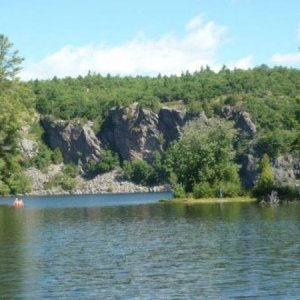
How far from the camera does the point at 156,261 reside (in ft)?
125

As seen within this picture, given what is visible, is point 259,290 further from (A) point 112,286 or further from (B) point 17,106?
(B) point 17,106

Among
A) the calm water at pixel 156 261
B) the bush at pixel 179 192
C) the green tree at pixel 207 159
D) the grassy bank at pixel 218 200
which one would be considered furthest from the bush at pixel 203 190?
the calm water at pixel 156 261

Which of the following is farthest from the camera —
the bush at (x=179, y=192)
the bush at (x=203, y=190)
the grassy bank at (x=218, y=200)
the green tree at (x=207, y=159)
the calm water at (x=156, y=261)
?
the bush at (x=179, y=192)

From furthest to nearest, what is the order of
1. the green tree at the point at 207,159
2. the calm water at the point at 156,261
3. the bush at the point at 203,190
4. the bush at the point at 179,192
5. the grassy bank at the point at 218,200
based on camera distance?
the bush at the point at 179,192 → the green tree at the point at 207,159 → the bush at the point at 203,190 → the grassy bank at the point at 218,200 → the calm water at the point at 156,261

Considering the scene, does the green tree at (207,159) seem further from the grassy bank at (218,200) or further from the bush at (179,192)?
the grassy bank at (218,200)

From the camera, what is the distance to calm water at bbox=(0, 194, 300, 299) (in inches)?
A: 1153

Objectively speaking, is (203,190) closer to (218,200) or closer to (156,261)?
(218,200)

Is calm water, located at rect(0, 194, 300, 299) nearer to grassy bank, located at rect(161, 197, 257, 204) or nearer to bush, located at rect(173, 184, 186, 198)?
grassy bank, located at rect(161, 197, 257, 204)

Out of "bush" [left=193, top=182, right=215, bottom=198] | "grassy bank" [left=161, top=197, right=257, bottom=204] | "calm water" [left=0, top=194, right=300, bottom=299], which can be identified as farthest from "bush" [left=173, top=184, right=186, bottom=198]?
"calm water" [left=0, top=194, right=300, bottom=299]

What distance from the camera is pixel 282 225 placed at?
5659cm

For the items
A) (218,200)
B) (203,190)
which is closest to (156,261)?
(218,200)

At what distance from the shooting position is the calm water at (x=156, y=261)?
29281mm

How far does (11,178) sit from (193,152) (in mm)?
67080

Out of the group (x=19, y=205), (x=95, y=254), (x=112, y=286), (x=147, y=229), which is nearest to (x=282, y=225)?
(x=147, y=229)
